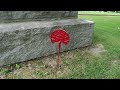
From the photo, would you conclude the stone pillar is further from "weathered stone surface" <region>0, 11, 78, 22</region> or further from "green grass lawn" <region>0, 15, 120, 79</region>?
"green grass lawn" <region>0, 15, 120, 79</region>

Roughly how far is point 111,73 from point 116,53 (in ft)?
4.30

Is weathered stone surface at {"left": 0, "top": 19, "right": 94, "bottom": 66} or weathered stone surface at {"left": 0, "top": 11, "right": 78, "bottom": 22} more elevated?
weathered stone surface at {"left": 0, "top": 11, "right": 78, "bottom": 22}

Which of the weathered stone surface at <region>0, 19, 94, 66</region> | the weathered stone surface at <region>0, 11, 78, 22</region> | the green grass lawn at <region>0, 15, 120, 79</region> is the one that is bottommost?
the green grass lawn at <region>0, 15, 120, 79</region>

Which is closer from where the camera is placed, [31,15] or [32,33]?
[32,33]

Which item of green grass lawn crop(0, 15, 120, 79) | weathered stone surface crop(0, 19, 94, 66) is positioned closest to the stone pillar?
weathered stone surface crop(0, 19, 94, 66)

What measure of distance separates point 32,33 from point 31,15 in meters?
0.80

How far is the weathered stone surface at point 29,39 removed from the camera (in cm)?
453

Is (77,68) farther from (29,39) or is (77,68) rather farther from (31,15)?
(31,15)

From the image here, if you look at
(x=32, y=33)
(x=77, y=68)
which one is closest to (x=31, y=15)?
(x=32, y=33)

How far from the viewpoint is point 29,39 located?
188 inches

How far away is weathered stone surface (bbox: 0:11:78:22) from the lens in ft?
16.3

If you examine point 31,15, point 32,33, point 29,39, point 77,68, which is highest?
point 31,15
